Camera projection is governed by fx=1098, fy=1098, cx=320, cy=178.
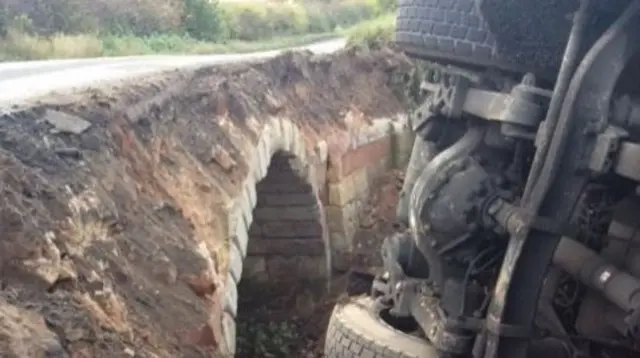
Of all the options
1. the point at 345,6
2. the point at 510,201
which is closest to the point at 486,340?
the point at 510,201

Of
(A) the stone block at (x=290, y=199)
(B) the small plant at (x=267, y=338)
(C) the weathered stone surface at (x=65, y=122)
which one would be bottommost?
(B) the small plant at (x=267, y=338)

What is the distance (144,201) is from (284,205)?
18.2 feet

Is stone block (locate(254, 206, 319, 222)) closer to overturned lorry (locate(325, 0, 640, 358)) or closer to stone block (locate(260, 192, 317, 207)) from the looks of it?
stone block (locate(260, 192, 317, 207))

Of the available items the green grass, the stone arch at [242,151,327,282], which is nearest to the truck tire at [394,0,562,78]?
the stone arch at [242,151,327,282]

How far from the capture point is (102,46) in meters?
18.2

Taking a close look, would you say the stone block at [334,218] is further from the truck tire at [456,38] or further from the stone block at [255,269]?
the truck tire at [456,38]

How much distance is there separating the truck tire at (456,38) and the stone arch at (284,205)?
417 centimetres

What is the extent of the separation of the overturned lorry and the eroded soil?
5556 millimetres

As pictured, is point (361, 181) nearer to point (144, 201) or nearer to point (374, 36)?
point (374, 36)

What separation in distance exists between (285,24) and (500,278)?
77.2 feet

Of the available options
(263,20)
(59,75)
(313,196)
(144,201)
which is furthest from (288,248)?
(263,20)

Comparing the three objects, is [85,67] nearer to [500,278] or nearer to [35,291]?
[35,291]

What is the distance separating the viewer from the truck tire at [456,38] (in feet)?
17.7

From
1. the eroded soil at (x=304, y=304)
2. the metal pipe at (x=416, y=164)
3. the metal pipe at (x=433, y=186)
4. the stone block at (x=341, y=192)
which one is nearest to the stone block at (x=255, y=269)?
the eroded soil at (x=304, y=304)
